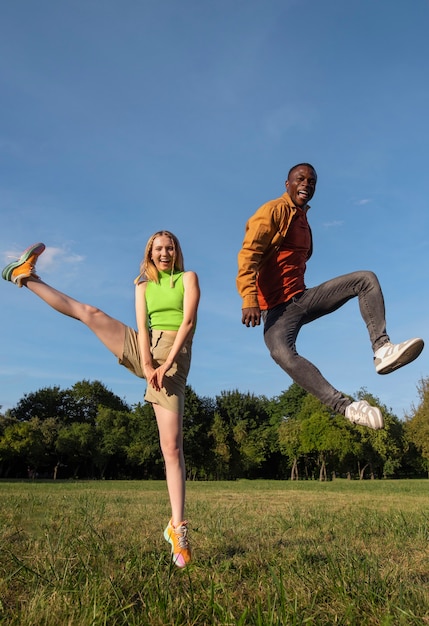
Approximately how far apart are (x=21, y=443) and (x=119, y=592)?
52.9m

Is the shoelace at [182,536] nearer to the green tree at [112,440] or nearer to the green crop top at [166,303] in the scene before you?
the green crop top at [166,303]

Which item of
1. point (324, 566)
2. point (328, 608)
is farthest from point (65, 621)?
point (324, 566)

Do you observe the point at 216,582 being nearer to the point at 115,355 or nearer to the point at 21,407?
the point at 115,355

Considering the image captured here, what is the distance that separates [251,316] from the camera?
448 centimetres

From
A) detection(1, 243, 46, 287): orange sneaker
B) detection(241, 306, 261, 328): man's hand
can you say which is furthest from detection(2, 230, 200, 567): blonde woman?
detection(241, 306, 261, 328): man's hand

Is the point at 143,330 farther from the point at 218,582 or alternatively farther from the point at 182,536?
the point at 218,582

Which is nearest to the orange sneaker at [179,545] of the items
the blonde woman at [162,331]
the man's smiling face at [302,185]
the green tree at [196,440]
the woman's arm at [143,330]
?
the blonde woman at [162,331]

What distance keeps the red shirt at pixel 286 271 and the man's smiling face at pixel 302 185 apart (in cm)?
11

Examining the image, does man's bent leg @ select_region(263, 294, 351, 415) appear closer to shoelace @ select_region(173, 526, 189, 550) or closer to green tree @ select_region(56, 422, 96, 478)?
shoelace @ select_region(173, 526, 189, 550)

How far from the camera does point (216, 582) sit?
11.0 ft

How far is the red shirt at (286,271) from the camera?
16.5 feet

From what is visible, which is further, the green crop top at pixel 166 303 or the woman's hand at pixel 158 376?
A: the green crop top at pixel 166 303

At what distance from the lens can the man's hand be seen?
14.7 ft

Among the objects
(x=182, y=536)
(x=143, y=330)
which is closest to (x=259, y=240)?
(x=143, y=330)
